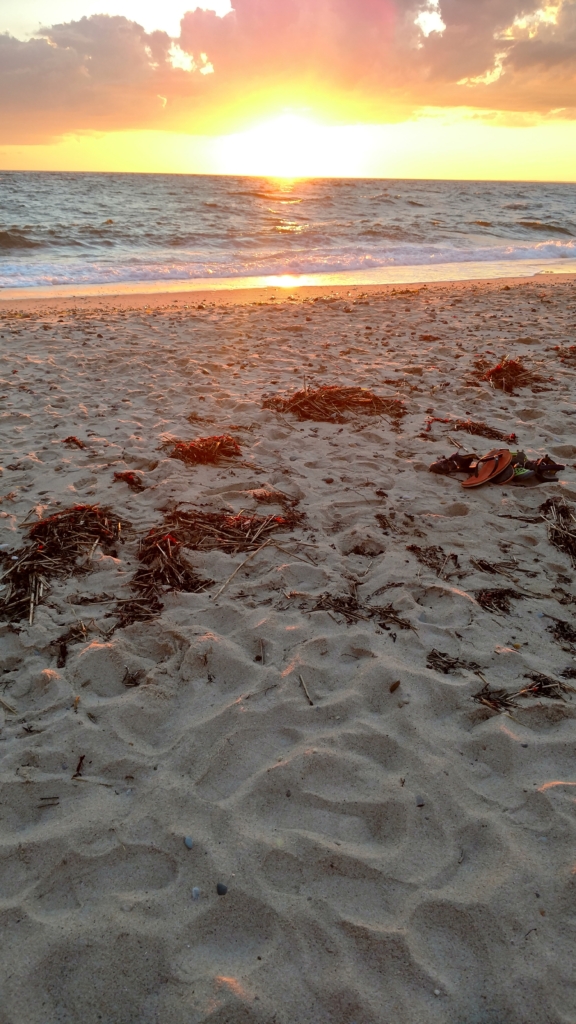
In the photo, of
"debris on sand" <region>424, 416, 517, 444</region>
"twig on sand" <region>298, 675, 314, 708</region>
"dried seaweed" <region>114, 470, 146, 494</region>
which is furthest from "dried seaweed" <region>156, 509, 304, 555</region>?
"debris on sand" <region>424, 416, 517, 444</region>

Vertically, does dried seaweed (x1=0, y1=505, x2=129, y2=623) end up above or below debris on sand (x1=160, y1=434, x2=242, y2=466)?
below

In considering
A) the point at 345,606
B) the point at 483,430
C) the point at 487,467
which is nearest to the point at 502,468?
the point at 487,467

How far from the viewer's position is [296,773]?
6.50 ft

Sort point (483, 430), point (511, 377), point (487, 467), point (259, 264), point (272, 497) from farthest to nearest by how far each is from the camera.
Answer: point (259, 264), point (511, 377), point (483, 430), point (487, 467), point (272, 497)

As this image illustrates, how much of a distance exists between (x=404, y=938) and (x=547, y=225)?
2772 cm

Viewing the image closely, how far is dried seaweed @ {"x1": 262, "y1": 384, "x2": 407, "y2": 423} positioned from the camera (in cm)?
488

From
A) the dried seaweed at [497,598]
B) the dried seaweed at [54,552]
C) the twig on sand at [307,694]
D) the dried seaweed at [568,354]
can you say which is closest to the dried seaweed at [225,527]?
the dried seaweed at [54,552]

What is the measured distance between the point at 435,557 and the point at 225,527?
1169 mm

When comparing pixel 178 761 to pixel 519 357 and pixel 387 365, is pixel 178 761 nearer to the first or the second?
pixel 387 365

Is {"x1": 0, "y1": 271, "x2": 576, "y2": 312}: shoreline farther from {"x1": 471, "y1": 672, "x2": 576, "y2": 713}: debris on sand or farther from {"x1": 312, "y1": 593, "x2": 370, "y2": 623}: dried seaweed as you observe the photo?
{"x1": 471, "y1": 672, "x2": 576, "y2": 713}: debris on sand

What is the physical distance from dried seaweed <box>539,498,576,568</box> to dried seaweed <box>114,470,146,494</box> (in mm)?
2480

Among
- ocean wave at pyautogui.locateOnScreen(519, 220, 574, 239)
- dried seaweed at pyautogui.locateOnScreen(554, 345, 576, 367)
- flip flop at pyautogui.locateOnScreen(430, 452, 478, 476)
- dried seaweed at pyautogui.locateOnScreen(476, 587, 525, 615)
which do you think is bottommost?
dried seaweed at pyautogui.locateOnScreen(476, 587, 525, 615)

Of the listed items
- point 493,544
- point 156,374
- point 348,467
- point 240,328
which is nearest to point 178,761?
point 493,544

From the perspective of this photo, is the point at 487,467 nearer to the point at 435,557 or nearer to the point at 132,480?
the point at 435,557
